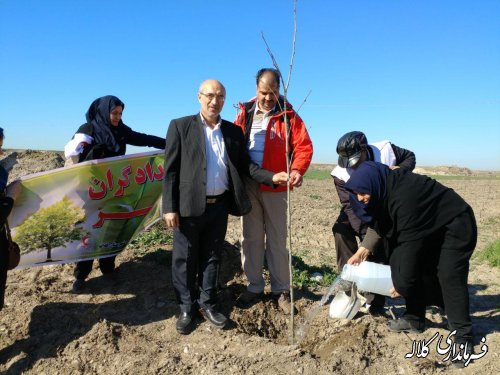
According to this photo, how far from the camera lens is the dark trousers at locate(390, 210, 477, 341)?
3086 mm

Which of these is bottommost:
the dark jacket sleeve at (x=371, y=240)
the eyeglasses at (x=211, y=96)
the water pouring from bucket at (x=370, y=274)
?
the water pouring from bucket at (x=370, y=274)

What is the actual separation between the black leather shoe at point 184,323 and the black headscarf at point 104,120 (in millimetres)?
1771

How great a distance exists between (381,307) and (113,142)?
3.21 m

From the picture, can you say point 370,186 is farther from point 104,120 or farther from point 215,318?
point 104,120

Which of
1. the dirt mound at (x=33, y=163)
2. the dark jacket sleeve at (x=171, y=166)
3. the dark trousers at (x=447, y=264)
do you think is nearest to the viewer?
the dark trousers at (x=447, y=264)

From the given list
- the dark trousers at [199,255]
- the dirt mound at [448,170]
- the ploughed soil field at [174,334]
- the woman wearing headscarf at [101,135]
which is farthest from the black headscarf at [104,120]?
the dirt mound at [448,170]

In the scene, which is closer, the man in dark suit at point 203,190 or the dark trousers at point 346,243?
the man in dark suit at point 203,190

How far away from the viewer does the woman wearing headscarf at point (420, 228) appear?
295 centimetres

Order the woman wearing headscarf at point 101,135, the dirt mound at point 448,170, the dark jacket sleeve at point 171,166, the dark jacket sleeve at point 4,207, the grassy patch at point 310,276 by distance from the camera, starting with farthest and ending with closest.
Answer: the dirt mound at point 448,170 < the grassy patch at point 310,276 < the woman wearing headscarf at point 101,135 < the dark jacket sleeve at point 171,166 < the dark jacket sleeve at point 4,207

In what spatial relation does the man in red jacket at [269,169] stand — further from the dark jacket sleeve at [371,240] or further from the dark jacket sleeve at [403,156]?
the dark jacket sleeve at [403,156]

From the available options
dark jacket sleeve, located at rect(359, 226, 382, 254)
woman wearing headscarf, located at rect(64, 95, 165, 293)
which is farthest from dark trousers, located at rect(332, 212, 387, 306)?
woman wearing headscarf, located at rect(64, 95, 165, 293)

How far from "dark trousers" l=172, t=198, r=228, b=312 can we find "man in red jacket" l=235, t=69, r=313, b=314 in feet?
1.44

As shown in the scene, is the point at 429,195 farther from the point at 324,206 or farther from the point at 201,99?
the point at 324,206

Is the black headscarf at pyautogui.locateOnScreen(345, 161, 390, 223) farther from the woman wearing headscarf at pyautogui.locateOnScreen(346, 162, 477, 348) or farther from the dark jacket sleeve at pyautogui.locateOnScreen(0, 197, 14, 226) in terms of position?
the dark jacket sleeve at pyautogui.locateOnScreen(0, 197, 14, 226)
